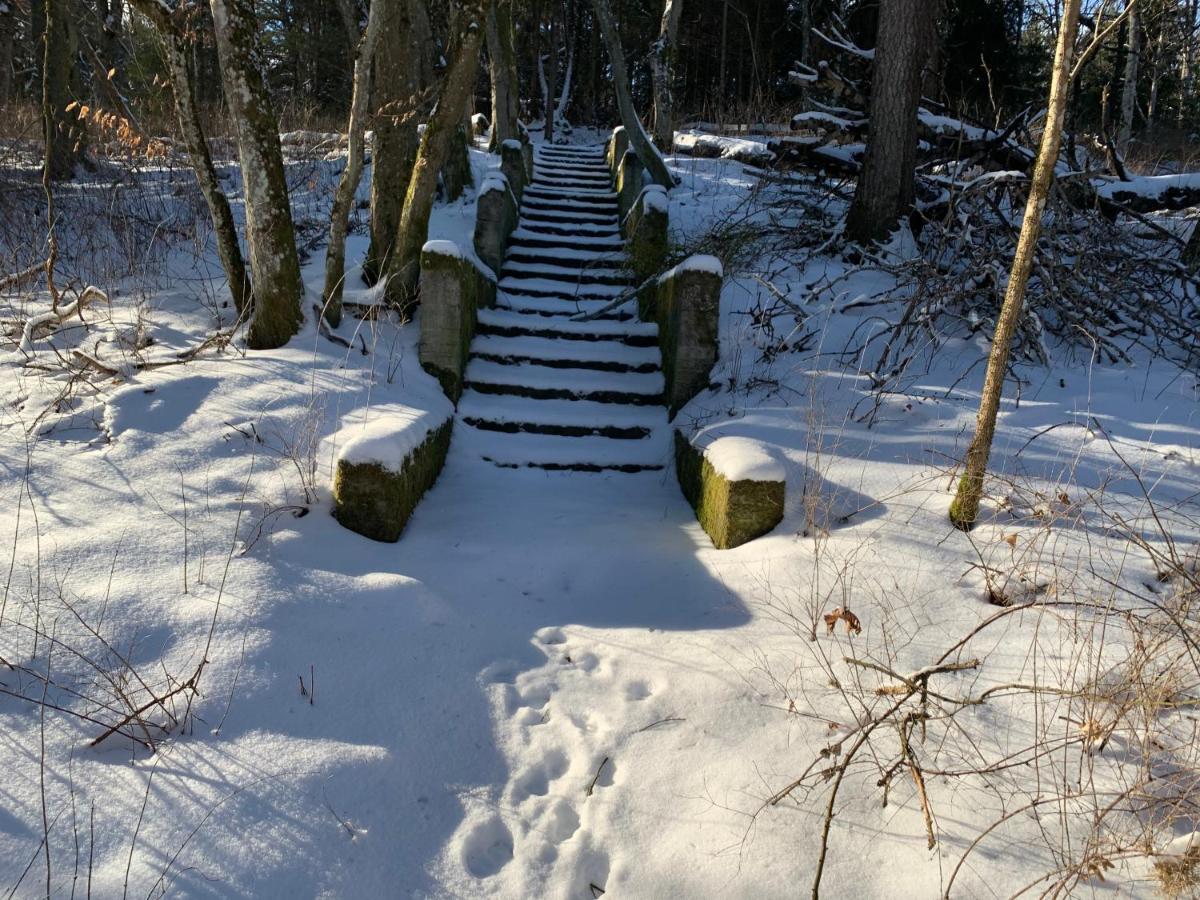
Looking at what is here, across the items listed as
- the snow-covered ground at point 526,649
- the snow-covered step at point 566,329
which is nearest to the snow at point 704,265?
the snow-covered step at point 566,329

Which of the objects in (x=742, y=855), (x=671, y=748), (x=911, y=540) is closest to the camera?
(x=742, y=855)

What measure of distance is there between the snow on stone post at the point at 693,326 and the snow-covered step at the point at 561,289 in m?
1.79

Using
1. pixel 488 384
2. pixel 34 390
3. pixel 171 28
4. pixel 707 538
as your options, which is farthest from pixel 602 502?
pixel 171 28

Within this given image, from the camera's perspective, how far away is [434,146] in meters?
6.06

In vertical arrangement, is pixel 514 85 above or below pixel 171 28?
above

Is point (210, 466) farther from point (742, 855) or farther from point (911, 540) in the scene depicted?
point (911, 540)

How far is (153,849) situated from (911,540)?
3.40 meters

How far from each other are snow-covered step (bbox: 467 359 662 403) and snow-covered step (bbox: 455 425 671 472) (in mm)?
531

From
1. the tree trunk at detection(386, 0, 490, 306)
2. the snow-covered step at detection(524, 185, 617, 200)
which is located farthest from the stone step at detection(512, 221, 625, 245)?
the tree trunk at detection(386, 0, 490, 306)

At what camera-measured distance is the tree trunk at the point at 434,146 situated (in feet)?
19.1

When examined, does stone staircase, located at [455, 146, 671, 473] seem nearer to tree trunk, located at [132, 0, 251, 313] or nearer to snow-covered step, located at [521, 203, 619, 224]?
snow-covered step, located at [521, 203, 619, 224]

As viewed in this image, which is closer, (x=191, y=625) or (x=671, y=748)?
(x=671, y=748)

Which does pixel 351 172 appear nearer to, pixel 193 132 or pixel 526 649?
pixel 193 132

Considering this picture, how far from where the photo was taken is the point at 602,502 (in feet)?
17.1
